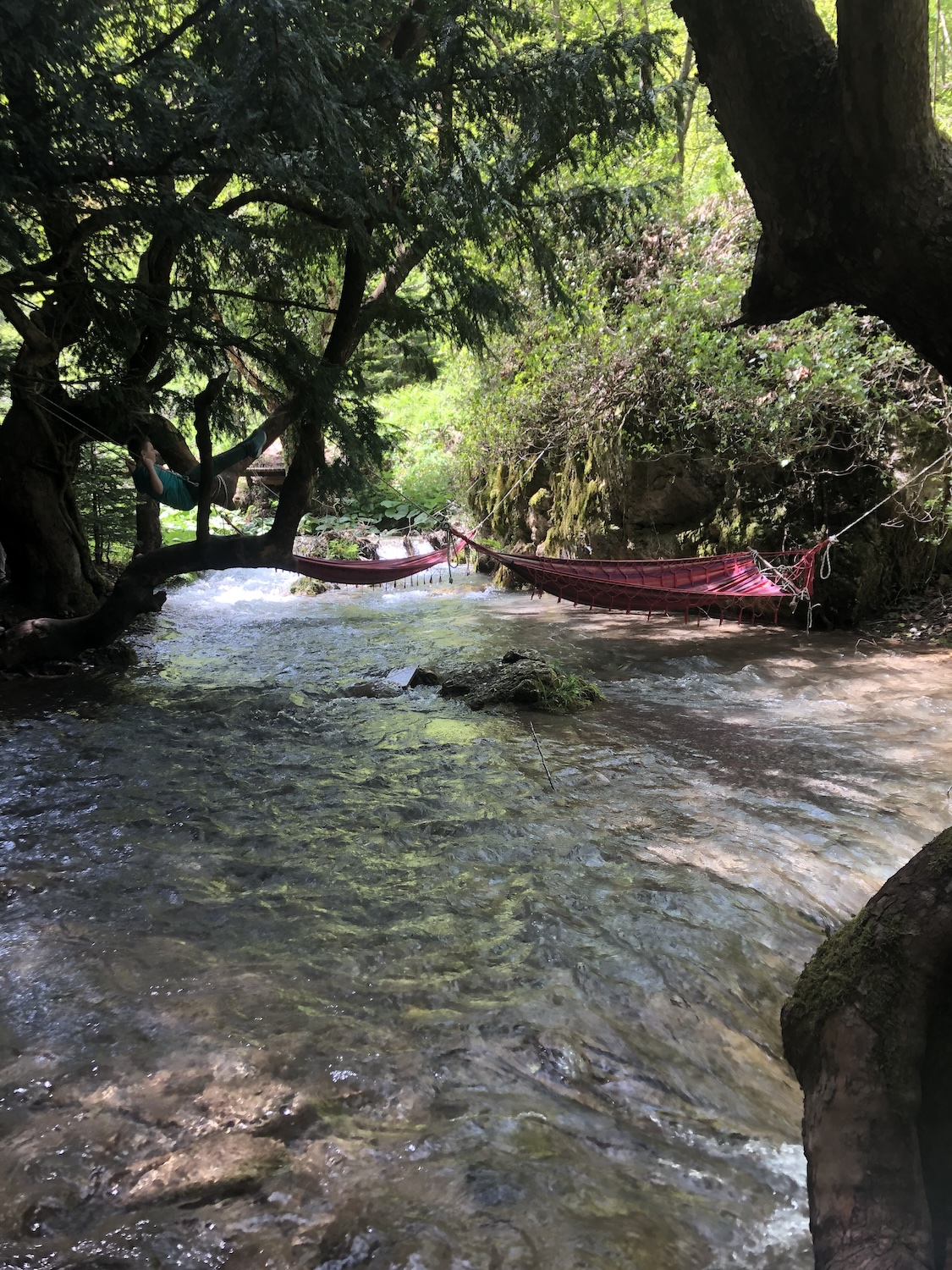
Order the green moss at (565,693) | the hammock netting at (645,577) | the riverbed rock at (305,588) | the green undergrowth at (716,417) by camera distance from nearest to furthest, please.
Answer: the green moss at (565,693) → the hammock netting at (645,577) → the green undergrowth at (716,417) → the riverbed rock at (305,588)

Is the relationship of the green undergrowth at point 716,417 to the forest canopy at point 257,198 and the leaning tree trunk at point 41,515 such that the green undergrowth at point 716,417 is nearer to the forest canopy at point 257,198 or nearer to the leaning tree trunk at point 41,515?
the forest canopy at point 257,198

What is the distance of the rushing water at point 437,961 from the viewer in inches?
45.2

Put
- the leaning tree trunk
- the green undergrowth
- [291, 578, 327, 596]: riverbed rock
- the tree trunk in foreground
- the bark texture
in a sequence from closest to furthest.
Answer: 1. the tree trunk in foreground
2. the bark texture
3. the leaning tree trunk
4. the green undergrowth
5. [291, 578, 327, 596]: riverbed rock

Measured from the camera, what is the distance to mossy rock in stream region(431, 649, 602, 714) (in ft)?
13.8

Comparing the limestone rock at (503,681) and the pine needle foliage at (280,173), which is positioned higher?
the pine needle foliage at (280,173)

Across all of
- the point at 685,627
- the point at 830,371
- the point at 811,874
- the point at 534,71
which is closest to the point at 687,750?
the point at 811,874

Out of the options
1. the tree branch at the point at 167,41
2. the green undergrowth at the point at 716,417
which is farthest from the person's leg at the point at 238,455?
the green undergrowth at the point at 716,417

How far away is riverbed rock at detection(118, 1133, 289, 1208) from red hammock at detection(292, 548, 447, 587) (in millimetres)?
4048

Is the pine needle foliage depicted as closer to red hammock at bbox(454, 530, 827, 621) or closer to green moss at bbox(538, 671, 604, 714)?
red hammock at bbox(454, 530, 827, 621)

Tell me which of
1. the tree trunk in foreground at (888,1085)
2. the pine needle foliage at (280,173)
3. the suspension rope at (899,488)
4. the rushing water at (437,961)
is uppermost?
the pine needle foliage at (280,173)

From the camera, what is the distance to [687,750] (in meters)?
3.45

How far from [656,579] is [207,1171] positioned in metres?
4.59

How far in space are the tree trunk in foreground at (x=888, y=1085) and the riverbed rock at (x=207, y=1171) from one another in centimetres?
85

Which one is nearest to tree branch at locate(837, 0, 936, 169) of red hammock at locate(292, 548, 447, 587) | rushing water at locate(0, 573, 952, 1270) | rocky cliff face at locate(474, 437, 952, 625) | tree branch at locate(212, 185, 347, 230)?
rushing water at locate(0, 573, 952, 1270)
